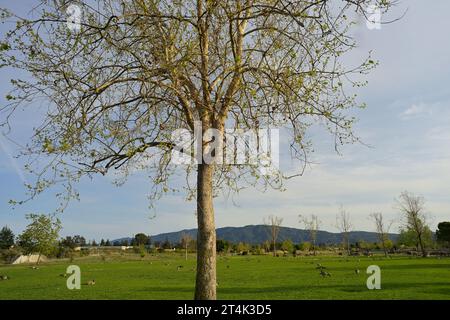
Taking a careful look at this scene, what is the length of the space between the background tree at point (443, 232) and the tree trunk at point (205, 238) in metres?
93.9

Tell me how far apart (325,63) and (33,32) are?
6023mm

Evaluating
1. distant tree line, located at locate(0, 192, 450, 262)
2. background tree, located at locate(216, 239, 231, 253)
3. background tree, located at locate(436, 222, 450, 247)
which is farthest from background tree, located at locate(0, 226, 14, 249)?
background tree, located at locate(436, 222, 450, 247)

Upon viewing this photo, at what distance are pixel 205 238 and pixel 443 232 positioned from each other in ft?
314

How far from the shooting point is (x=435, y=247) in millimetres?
102938

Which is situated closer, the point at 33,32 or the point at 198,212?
the point at 33,32

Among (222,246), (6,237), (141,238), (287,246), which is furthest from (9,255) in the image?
(287,246)

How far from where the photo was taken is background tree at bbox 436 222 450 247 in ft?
300

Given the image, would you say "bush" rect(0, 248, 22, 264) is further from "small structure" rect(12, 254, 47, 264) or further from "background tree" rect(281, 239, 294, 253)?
"background tree" rect(281, 239, 294, 253)

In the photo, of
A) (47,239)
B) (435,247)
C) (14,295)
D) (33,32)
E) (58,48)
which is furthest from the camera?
(435,247)

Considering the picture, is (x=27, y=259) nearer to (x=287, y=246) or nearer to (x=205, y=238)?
(x=287, y=246)

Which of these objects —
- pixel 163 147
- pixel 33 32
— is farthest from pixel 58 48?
pixel 163 147

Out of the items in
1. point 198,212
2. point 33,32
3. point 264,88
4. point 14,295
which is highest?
point 33,32

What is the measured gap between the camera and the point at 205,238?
988 cm
